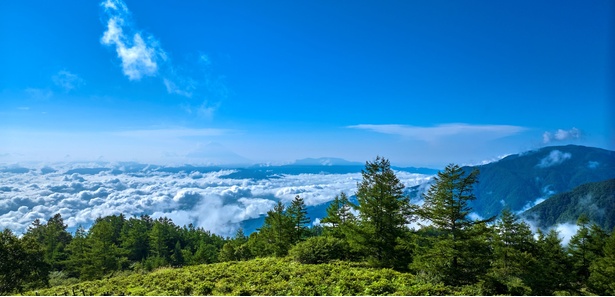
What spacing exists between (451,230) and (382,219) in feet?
15.6

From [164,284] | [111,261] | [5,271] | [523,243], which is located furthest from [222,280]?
[111,261]

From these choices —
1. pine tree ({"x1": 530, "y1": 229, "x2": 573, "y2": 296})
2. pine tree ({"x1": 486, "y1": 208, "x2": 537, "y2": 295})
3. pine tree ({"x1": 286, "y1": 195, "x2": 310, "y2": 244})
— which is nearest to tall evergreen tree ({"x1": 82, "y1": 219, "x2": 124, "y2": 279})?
pine tree ({"x1": 286, "y1": 195, "x2": 310, "y2": 244})

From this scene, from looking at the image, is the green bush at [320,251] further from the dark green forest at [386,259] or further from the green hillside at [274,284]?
the green hillside at [274,284]

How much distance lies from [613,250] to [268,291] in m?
35.4

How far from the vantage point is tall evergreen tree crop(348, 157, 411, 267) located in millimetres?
20750

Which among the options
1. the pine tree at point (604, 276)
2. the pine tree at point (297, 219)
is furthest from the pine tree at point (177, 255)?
the pine tree at point (604, 276)

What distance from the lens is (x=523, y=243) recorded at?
32750 millimetres

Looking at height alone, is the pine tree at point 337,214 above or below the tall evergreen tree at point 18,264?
above

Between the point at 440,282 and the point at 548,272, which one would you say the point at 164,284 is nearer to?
the point at 440,282

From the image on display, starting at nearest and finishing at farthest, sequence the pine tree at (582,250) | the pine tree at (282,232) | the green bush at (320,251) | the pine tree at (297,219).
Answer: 1. the green bush at (320,251)
2. the pine tree at (282,232)
3. the pine tree at (297,219)
4. the pine tree at (582,250)

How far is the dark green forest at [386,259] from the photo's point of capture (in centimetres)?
1490

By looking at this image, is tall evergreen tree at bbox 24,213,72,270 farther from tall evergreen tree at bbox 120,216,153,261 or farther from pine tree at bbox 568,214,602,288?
pine tree at bbox 568,214,602,288

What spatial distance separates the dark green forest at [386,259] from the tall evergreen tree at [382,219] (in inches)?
2.7

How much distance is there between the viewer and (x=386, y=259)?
67.4ft
